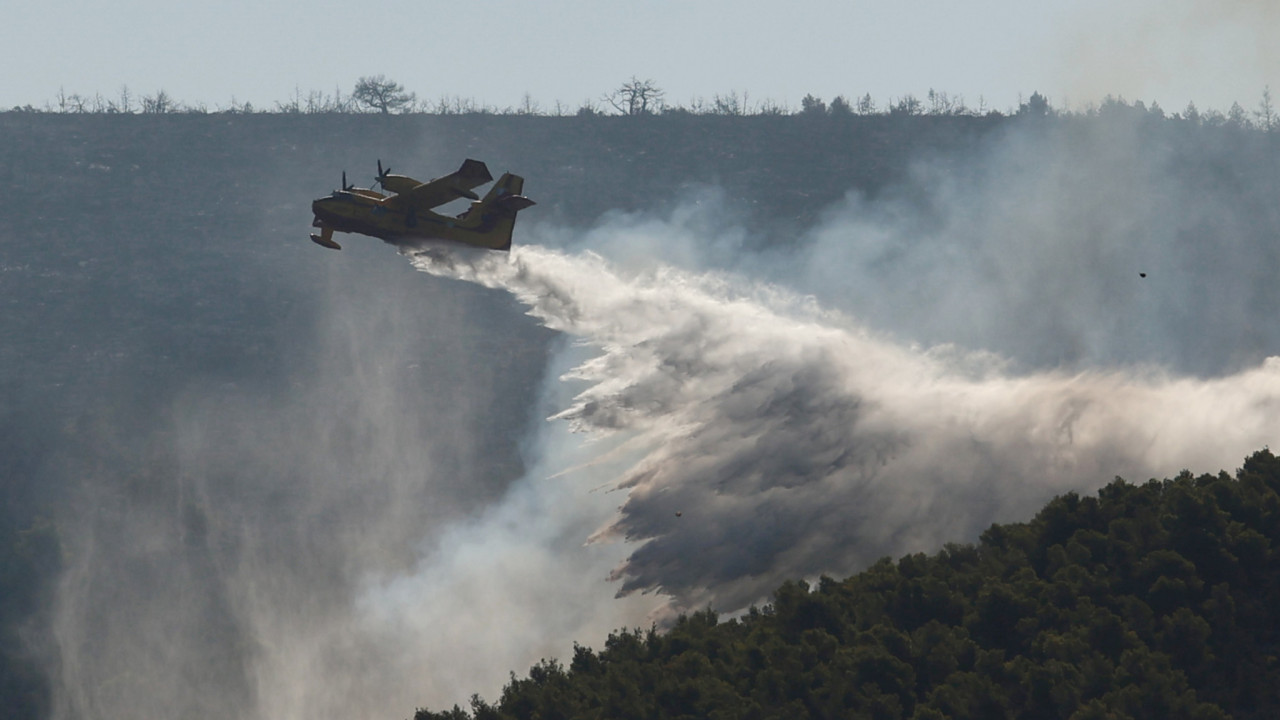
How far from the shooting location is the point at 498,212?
60.8 meters

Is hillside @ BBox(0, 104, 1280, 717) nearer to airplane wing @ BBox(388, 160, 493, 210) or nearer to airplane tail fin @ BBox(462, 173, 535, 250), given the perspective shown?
airplane tail fin @ BBox(462, 173, 535, 250)

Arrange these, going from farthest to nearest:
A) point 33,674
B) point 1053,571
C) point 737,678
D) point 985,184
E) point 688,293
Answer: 1. point 985,184
2. point 33,674
3. point 688,293
4. point 1053,571
5. point 737,678

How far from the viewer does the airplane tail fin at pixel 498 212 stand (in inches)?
2379

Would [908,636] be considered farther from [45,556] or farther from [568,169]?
[568,169]

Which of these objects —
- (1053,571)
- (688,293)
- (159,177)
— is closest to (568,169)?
(159,177)

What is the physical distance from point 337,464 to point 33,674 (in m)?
36.7

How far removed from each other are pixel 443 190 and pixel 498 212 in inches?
160

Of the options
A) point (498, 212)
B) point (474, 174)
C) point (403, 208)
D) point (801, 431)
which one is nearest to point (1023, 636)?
point (801, 431)

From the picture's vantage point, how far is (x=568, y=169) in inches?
7298

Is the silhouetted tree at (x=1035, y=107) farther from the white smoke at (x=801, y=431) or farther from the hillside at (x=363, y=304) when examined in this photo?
the white smoke at (x=801, y=431)

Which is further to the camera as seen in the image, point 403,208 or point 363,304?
point 363,304

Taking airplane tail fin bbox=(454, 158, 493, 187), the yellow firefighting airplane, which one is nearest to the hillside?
the yellow firefighting airplane

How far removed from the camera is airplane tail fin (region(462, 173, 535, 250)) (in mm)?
60438

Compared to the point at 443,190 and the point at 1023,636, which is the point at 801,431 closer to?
the point at 443,190
